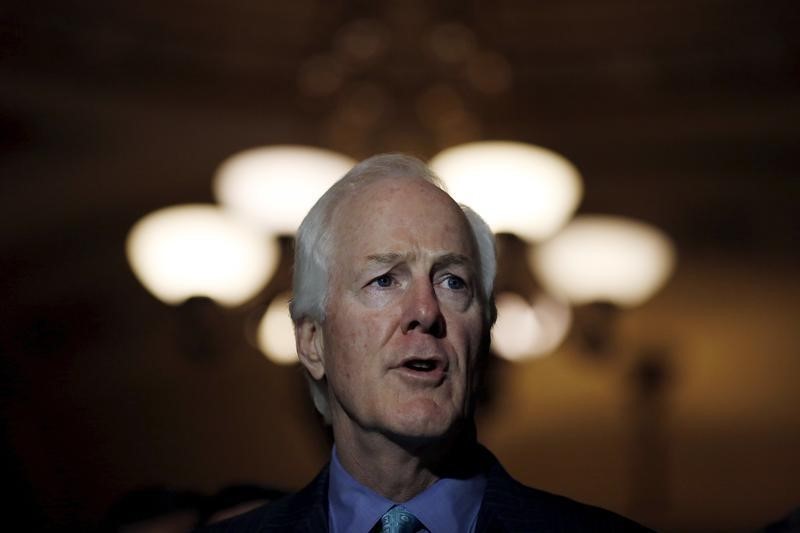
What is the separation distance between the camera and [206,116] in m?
8.55

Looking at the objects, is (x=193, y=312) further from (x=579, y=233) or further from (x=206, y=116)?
(x=206, y=116)

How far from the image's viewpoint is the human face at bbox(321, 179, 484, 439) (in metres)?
2.58

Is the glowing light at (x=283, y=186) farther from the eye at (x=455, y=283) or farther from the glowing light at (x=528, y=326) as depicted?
the eye at (x=455, y=283)

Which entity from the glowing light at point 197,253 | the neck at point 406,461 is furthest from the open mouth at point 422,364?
the glowing light at point 197,253

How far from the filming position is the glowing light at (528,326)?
6.76 m

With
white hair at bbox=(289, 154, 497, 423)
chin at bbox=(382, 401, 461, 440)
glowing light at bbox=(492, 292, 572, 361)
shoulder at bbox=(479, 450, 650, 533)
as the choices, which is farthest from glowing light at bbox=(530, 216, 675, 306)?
chin at bbox=(382, 401, 461, 440)

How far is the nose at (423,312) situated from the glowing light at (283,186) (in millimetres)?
3247

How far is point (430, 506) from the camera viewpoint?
263 cm

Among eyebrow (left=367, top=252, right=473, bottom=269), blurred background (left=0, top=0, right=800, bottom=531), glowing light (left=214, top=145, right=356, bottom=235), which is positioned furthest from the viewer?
blurred background (left=0, top=0, right=800, bottom=531)

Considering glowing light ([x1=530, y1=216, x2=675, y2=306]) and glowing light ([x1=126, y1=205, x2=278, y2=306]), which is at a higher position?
glowing light ([x1=126, y1=205, x2=278, y2=306])

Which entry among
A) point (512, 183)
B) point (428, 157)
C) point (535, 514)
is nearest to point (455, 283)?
point (535, 514)

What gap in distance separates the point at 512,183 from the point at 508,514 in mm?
3553

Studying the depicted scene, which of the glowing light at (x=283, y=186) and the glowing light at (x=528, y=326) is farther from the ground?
the glowing light at (x=283, y=186)

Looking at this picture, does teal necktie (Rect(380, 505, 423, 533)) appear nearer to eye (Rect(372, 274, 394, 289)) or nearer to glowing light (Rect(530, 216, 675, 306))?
eye (Rect(372, 274, 394, 289))
